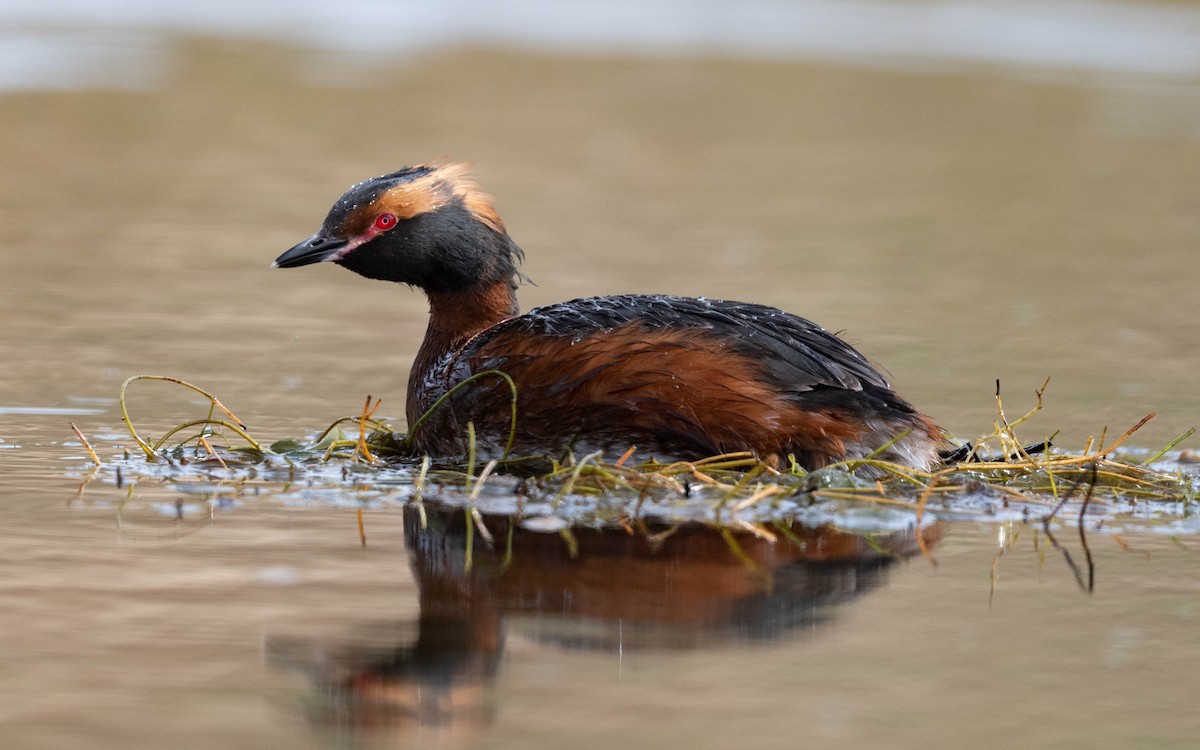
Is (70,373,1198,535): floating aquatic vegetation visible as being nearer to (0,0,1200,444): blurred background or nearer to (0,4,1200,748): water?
(0,4,1200,748): water

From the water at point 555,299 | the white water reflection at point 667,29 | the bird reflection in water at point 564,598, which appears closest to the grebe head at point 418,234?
the water at point 555,299

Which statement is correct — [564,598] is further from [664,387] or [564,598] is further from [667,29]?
[667,29]

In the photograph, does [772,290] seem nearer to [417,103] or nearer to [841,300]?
[841,300]

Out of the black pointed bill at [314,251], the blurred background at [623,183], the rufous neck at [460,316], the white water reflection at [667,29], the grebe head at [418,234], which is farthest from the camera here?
the white water reflection at [667,29]

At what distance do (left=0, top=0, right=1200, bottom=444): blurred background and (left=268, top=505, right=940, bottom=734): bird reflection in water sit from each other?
2072 mm

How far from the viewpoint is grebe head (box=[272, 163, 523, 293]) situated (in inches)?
265

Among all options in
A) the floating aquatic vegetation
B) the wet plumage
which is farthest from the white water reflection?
the floating aquatic vegetation

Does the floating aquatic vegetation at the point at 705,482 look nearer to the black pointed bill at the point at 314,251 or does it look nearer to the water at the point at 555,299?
the water at the point at 555,299

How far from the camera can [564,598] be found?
461cm

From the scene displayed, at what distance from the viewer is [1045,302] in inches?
415

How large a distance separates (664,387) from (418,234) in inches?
53.3

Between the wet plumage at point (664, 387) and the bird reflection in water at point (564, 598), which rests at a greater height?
the wet plumage at point (664, 387)

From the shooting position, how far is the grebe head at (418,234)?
22.1ft

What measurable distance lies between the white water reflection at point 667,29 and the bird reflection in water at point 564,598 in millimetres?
17043
